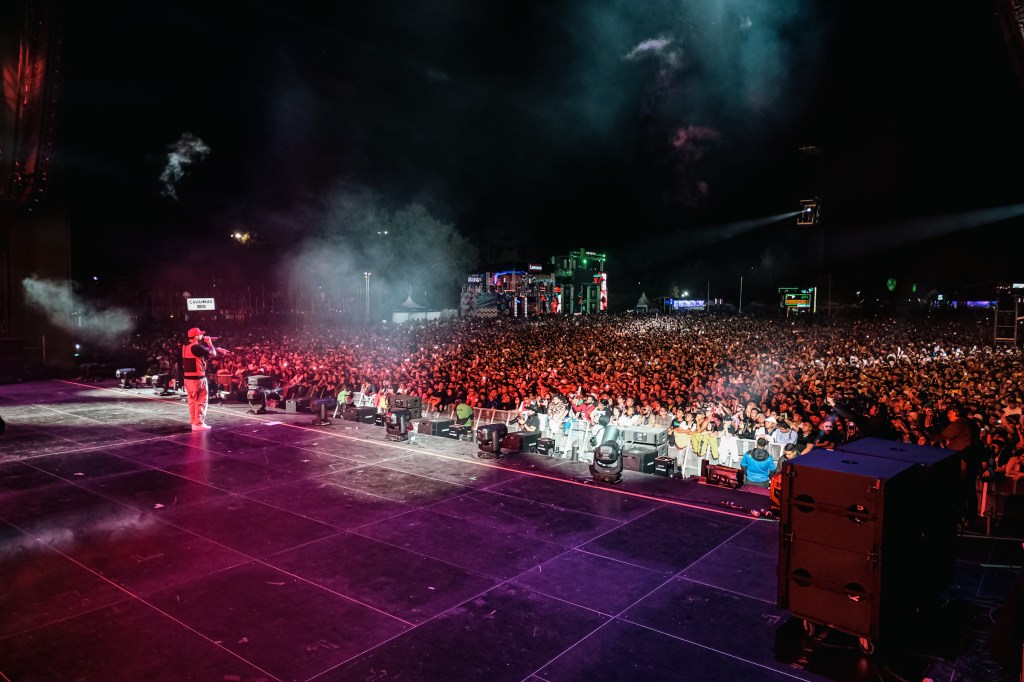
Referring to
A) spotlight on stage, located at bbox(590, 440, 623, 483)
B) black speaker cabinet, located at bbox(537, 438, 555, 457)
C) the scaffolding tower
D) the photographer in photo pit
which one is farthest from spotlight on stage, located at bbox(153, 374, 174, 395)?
the scaffolding tower

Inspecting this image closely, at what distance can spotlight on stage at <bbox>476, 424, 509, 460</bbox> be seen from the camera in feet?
31.8

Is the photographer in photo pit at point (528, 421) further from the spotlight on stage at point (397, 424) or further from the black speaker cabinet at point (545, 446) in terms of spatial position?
the spotlight on stage at point (397, 424)

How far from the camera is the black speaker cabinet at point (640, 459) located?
8914mm

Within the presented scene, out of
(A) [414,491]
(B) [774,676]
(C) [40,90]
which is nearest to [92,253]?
(C) [40,90]

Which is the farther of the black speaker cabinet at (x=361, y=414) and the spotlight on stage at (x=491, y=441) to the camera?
the black speaker cabinet at (x=361, y=414)

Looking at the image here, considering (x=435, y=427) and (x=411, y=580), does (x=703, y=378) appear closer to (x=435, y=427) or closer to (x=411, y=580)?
(x=435, y=427)

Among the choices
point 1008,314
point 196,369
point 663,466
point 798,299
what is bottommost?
point 663,466

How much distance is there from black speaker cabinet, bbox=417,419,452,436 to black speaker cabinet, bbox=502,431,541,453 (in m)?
1.87

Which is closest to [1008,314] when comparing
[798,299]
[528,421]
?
[528,421]

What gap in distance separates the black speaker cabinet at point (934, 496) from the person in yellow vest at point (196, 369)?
11.0m

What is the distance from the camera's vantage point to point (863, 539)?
4.01 metres

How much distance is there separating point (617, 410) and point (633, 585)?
17.5 feet

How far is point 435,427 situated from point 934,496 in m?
8.49

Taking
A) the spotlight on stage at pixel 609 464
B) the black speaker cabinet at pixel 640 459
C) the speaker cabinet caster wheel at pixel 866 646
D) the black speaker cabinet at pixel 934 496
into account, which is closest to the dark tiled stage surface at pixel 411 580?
the speaker cabinet caster wheel at pixel 866 646
